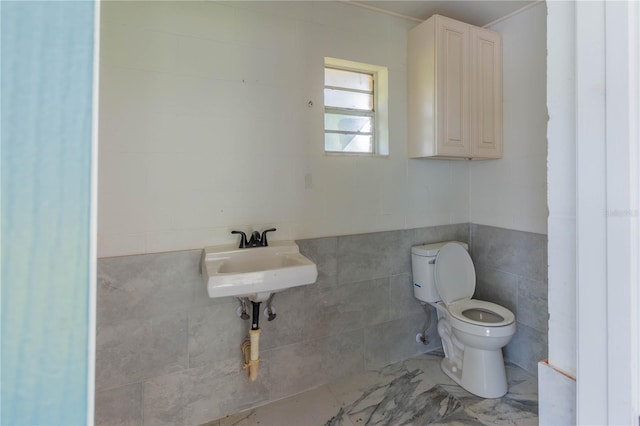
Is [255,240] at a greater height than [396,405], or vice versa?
[255,240]

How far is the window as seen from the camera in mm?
2104

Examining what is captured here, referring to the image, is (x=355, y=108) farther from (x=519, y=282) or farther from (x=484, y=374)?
(x=484, y=374)

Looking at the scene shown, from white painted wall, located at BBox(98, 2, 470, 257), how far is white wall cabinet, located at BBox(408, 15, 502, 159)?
13 centimetres

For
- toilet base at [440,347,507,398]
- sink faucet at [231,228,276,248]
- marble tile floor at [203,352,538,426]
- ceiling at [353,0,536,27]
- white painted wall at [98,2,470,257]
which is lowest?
marble tile floor at [203,352,538,426]

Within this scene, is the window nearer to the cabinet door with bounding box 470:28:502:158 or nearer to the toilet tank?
the cabinet door with bounding box 470:28:502:158

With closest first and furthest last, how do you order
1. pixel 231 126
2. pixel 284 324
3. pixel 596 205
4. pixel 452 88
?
1. pixel 596 205
2. pixel 231 126
3. pixel 284 324
4. pixel 452 88

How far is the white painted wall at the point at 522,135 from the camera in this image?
6.70ft

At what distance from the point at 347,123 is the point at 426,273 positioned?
124 cm

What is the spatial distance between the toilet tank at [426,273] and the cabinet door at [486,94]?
2.61 feet

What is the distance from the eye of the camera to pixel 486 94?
2.22m

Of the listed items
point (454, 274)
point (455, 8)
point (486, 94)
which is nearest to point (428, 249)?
point (454, 274)

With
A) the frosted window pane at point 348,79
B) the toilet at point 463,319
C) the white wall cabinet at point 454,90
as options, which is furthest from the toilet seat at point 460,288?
the frosted window pane at point 348,79

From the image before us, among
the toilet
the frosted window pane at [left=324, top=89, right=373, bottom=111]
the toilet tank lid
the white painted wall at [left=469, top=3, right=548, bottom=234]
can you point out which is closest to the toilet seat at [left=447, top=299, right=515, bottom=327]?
the toilet

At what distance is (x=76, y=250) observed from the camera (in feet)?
0.93
